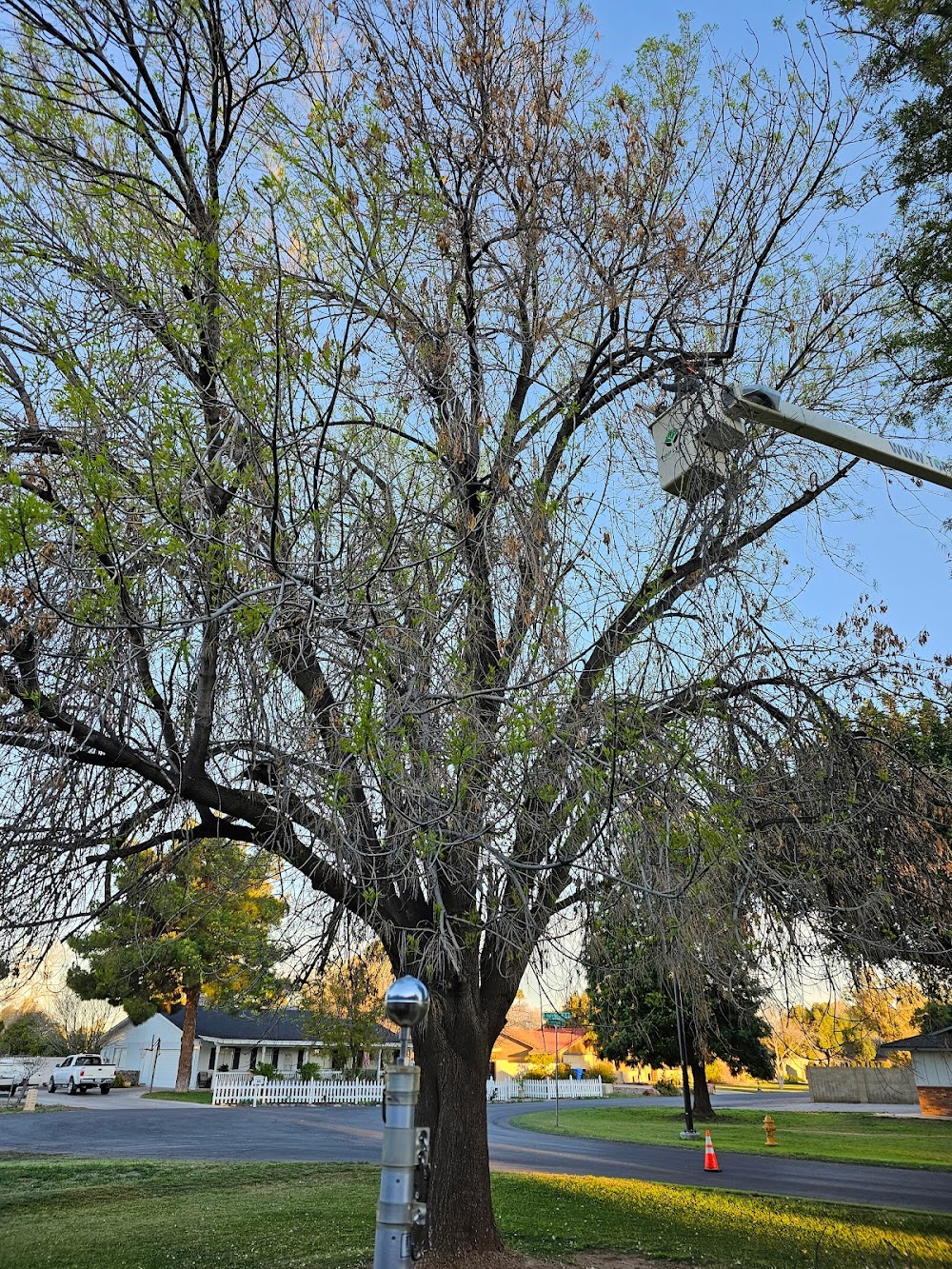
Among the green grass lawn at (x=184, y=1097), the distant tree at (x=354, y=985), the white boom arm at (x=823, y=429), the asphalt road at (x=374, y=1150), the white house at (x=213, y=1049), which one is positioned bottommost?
the green grass lawn at (x=184, y=1097)

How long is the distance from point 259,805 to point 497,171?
5.30 m

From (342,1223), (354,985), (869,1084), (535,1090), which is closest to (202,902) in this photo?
(354,985)

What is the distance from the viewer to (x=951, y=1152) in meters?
17.2

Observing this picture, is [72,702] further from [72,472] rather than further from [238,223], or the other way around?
[238,223]

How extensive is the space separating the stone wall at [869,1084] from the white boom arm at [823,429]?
133 feet

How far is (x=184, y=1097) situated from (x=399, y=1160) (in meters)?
35.2

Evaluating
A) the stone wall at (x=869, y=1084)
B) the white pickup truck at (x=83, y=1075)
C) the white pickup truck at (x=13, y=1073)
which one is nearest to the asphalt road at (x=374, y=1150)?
the white pickup truck at (x=83, y=1075)

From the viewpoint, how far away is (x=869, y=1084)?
3781 centimetres

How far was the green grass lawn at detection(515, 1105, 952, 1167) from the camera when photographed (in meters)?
17.0

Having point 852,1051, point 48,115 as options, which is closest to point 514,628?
point 48,115

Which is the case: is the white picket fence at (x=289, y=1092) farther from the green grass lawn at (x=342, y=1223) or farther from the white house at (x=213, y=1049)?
the green grass lawn at (x=342, y=1223)

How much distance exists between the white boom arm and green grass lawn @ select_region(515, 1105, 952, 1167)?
1472cm

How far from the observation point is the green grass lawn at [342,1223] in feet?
24.0

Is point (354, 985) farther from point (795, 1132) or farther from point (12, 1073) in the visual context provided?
point (12, 1073)
